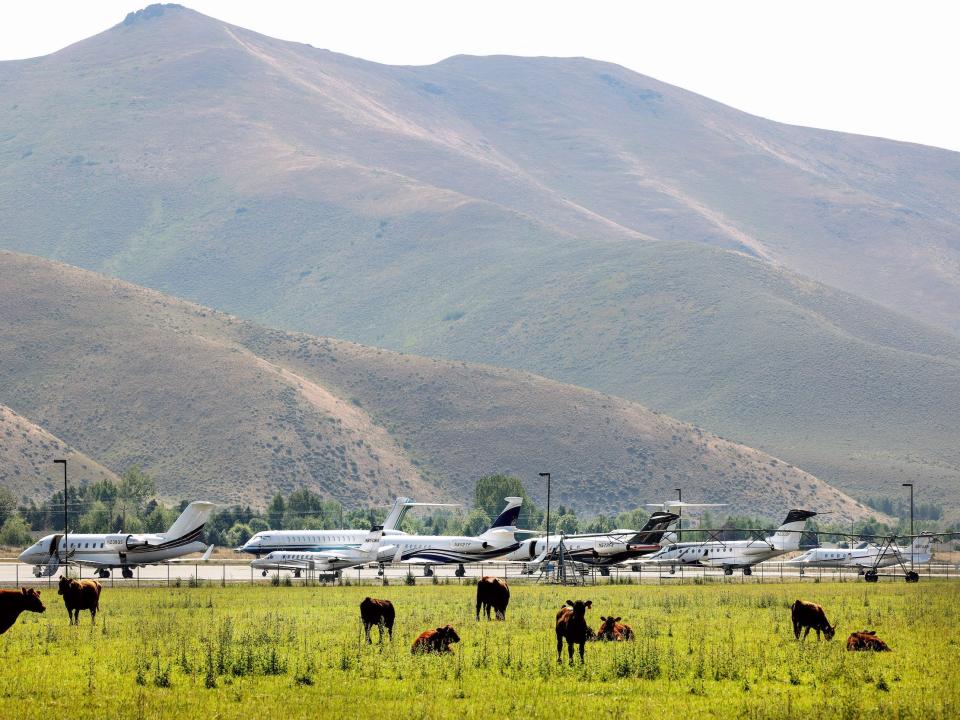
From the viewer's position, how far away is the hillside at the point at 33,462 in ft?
513

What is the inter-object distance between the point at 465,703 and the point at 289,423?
165 metres

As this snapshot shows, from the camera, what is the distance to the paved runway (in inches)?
2879

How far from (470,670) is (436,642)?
3.08 metres

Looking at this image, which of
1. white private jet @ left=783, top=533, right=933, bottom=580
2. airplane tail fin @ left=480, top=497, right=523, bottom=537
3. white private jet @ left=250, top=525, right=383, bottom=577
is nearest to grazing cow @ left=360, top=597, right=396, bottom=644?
white private jet @ left=250, top=525, right=383, bottom=577

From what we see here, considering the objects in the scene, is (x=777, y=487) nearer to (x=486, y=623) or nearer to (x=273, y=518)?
(x=273, y=518)

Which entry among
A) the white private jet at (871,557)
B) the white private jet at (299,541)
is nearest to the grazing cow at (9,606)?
the white private jet at (299,541)

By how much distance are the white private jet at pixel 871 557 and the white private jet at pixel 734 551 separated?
7.19 feet

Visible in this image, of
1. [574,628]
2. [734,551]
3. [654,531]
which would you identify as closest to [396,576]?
[654,531]

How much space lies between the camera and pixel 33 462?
531 ft

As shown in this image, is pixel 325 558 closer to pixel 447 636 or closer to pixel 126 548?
pixel 126 548

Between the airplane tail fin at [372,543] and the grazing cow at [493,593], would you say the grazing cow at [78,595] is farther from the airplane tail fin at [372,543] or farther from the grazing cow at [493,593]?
the airplane tail fin at [372,543]

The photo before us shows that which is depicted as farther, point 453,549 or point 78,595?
point 453,549

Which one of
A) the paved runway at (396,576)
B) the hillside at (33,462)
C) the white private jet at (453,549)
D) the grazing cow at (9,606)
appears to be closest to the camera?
the grazing cow at (9,606)

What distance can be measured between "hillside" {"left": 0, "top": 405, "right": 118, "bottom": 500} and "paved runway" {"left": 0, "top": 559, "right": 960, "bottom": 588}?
58334 millimetres
